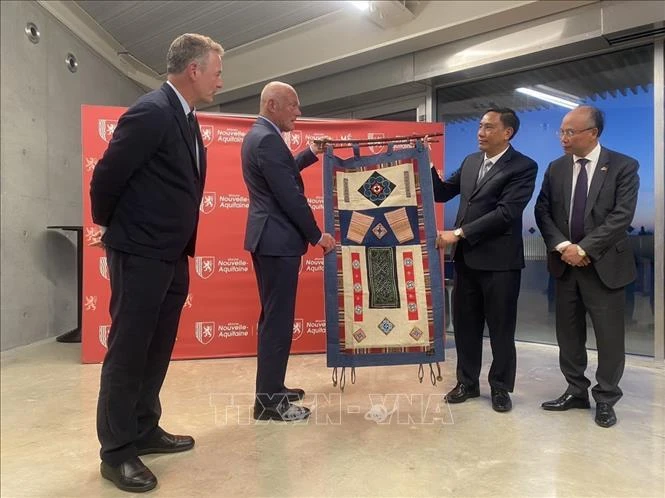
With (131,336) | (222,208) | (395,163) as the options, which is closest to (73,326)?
(222,208)

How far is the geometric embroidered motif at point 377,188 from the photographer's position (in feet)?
8.13

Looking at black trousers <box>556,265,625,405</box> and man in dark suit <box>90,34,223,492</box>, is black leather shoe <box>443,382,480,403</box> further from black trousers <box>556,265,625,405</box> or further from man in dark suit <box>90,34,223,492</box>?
man in dark suit <box>90,34,223,492</box>

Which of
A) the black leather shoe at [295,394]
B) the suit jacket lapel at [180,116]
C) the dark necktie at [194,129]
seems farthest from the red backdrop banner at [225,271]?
the suit jacket lapel at [180,116]

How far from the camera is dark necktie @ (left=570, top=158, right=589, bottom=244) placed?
7.79ft

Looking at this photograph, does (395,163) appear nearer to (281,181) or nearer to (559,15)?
(281,181)

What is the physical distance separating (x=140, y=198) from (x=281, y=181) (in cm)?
74

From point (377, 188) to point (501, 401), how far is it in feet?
4.23

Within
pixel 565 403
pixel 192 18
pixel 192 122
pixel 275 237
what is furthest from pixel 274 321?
pixel 192 18

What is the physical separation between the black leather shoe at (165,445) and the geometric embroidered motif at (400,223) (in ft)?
4.65

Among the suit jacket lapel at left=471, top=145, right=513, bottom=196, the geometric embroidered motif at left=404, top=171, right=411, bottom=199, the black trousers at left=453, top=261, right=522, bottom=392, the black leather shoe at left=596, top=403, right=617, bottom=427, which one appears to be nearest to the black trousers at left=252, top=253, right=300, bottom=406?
the geometric embroidered motif at left=404, top=171, right=411, bottom=199

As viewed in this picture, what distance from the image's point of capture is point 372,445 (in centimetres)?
198

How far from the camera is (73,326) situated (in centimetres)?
380

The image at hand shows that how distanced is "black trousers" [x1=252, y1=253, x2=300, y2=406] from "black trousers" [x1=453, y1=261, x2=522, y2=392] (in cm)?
95

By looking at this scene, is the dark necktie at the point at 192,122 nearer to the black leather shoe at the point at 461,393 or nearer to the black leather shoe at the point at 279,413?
the black leather shoe at the point at 279,413
